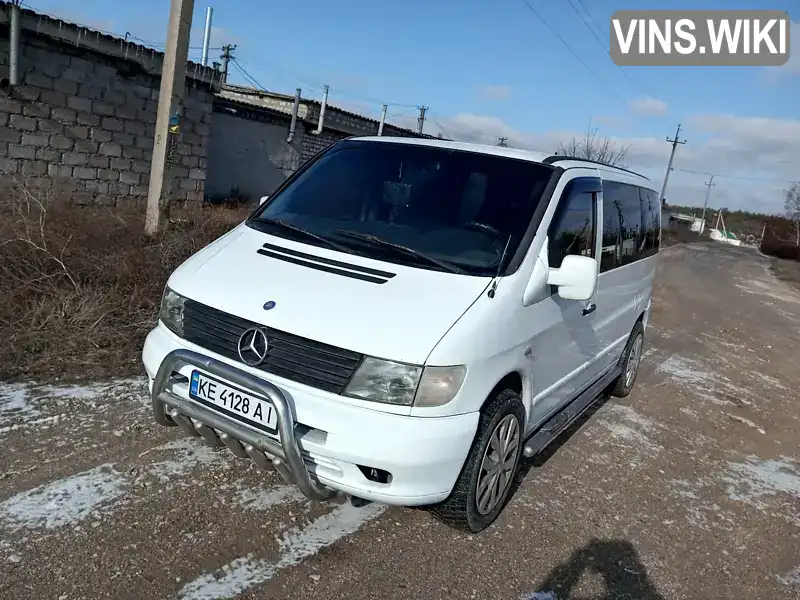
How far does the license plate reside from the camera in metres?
2.79

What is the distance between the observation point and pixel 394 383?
9.00 feet

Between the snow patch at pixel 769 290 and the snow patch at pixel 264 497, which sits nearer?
the snow patch at pixel 264 497

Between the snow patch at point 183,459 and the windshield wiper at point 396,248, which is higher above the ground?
the windshield wiper at point 396,248

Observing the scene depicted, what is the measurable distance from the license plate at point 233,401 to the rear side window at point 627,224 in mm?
2711

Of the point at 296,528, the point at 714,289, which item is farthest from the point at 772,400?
the point at 714,289

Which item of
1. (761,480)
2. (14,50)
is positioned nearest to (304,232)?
(761,480)

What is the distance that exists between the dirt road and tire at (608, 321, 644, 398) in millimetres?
977

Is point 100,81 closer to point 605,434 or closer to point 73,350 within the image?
point 73,350

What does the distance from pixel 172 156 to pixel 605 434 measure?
5.68 metres

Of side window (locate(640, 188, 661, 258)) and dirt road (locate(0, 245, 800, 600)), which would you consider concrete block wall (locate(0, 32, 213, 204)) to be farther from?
side window (locate(640, 188, 661, 258))

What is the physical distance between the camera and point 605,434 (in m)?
5.18

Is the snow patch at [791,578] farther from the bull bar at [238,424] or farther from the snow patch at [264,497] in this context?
the snow patch at [264,497]

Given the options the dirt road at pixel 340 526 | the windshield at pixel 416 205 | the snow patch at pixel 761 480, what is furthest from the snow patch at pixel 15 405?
the snow patch at pixel 761 480

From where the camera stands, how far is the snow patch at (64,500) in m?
2.91
